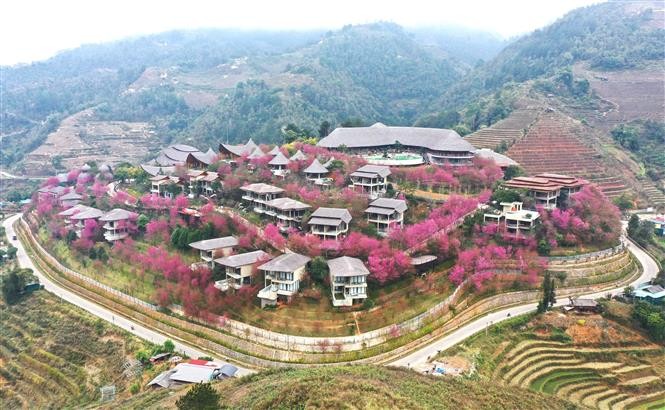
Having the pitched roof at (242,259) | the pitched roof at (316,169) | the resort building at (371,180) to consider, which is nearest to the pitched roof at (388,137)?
the pitched roof at (316,169)

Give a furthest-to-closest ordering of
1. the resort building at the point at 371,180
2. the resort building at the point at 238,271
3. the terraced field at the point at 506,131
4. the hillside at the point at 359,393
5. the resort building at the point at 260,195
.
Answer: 1. the terraced field at the point at 506,131
2. the resort building at the point at 371,180
3. the resort building at the point at 260,195
4. the resort building at the point at 238,271
5. the hillside at the point at 359,393

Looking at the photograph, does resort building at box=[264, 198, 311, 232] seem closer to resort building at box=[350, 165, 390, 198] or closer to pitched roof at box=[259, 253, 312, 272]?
pitched roof at box=[259, 253, 312, 272]

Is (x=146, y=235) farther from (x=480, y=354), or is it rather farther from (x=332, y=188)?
(x=480, y=354)

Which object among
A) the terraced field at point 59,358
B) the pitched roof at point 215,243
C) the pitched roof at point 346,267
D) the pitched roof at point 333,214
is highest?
the pitched roof at point 333,214

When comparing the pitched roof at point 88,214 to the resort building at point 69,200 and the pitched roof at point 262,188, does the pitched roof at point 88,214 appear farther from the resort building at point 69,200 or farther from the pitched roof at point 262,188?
the pitched roof at point 262,188

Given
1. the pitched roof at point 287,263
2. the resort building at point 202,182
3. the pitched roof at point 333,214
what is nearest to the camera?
the pitched roof at point 287,263
